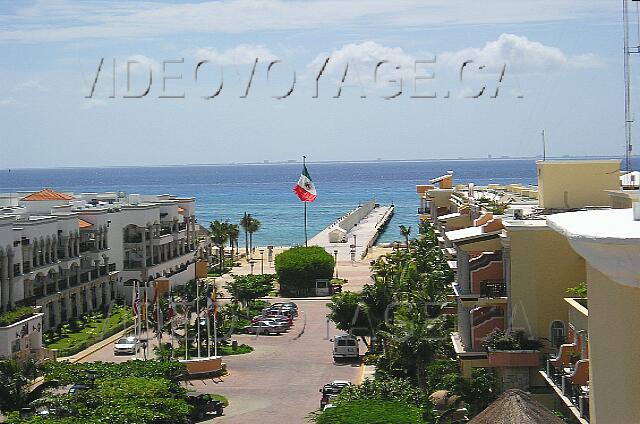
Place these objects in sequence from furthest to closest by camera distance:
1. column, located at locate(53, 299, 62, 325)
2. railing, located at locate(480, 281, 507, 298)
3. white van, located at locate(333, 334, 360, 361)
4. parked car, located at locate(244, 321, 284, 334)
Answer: parked car, located at locate(244, 321, 284, 334), column, located at locate(53, 299, 62, 325), white van, located at locate(333, 334, 360, 361), railing, located at locate(480, 281, 507, 298)

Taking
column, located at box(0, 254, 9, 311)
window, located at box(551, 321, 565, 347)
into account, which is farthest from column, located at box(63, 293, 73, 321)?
window, located at box(551, 321, 565, 347)

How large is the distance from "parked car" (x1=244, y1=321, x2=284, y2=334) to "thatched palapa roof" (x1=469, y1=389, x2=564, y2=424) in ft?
130

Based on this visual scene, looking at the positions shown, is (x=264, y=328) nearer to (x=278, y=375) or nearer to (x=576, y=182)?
(x=278, y=375)

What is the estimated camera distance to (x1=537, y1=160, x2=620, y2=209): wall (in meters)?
41.0

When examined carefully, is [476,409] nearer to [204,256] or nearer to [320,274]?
[320,274]

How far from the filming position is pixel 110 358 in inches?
1956

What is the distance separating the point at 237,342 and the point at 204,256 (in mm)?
38140

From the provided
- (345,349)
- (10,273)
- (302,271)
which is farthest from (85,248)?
(345,349)

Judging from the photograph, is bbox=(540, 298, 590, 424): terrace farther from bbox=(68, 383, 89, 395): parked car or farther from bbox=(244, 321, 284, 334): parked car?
bbox=(244, 321, 284, 334): parked car

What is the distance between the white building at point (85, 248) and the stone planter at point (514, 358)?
28.7 m

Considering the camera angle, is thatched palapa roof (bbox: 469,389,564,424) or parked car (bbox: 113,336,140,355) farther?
parked car (bbox: 113,336,140,355)

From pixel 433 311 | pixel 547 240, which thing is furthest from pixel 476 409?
pixel 433 311

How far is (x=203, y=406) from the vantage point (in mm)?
37312

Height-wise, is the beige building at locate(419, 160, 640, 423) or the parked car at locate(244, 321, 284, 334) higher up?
the beige building at locate(419, 160, 640, 423)
